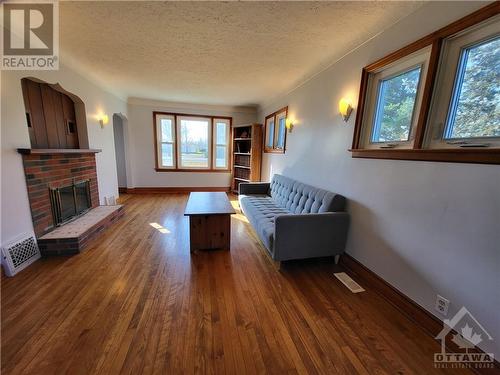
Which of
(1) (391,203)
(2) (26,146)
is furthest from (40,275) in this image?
(1) (391,203)

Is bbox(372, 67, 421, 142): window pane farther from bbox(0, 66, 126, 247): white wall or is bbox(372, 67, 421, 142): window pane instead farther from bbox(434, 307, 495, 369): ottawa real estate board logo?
bbox(0, 66, 126, 247): white wall

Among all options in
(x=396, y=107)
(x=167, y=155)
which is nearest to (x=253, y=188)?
(x=396, y=107)

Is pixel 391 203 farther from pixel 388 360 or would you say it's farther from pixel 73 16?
pixel 73 16

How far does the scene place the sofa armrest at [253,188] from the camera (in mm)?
4137

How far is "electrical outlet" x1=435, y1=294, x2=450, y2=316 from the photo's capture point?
1395mm

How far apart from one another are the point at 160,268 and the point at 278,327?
1382mm

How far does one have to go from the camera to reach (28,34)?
2.08 metres

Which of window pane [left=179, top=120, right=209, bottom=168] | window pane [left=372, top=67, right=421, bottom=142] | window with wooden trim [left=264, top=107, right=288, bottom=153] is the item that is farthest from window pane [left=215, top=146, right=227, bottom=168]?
window pane [left=372, top=67, right=421, bottom=142]

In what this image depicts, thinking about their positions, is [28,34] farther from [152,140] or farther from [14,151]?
[152,140]

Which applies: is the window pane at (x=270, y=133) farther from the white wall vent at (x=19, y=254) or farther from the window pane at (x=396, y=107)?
the white wall vent at (x=19, y=254)

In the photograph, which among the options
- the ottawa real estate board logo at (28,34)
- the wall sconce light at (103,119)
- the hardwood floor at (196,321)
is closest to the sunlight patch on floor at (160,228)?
the hardwood floor at (196,321)

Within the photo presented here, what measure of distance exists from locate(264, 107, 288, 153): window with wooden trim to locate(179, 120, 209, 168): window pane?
1.86 m

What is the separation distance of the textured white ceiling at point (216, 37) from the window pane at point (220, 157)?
248 cm

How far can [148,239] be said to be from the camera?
2.87 metres
